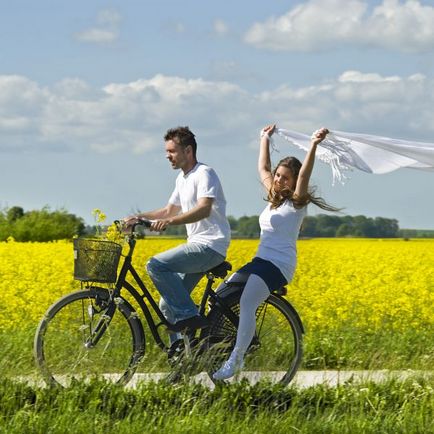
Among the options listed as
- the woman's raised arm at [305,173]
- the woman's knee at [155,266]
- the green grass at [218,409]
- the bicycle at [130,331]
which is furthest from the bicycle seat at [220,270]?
the green grass at [218,409]

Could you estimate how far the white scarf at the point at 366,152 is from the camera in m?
9.02

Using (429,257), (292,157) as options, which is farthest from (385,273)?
(292,157)

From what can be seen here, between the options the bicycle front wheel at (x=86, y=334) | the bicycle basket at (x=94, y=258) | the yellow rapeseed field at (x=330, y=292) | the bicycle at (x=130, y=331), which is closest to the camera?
the bicycle basket at (x=94, y=258)

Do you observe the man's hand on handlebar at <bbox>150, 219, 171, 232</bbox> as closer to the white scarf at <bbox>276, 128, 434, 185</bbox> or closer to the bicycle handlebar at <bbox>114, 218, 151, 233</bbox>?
the bicycle handlebar at <bbox>114, 218, 151, 233</bbox>

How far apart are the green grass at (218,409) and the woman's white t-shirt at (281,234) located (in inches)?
37.8

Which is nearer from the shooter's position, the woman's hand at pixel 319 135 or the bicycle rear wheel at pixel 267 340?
the woman's hand at pixel 319 135

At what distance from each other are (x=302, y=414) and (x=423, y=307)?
19.2 feet

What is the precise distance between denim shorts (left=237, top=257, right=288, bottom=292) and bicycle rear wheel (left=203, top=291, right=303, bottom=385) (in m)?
0.28

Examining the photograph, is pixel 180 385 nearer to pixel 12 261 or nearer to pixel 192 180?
pixel 192 180

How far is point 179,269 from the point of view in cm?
823

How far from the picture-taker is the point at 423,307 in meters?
13.0

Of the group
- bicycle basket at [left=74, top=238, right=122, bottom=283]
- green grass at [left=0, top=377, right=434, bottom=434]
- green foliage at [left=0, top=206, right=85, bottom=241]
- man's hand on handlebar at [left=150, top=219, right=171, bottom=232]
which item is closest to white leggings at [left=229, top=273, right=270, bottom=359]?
green grass at [left=0, top=377, right=434, bottom=434]

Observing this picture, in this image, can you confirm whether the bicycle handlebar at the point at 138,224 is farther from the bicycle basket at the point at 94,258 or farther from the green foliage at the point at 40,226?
the green foliage at the point at 40,226

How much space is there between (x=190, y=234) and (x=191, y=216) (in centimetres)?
37
